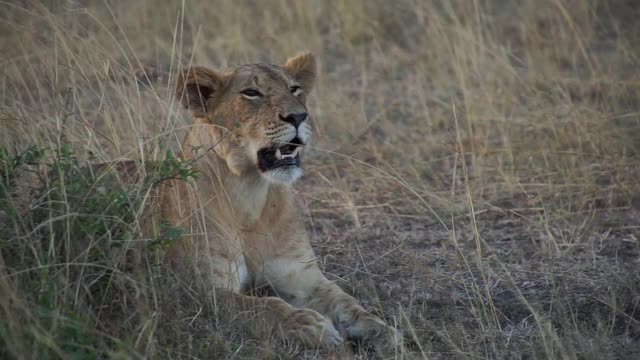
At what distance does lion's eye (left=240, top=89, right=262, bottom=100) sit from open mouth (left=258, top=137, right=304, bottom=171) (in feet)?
0.90

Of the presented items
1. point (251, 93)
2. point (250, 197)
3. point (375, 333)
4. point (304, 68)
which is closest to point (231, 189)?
point (250, 197)

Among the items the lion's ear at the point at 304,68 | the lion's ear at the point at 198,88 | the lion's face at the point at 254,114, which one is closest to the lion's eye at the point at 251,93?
the lion's face at the point at 254,114

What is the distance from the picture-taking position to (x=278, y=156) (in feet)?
13.5

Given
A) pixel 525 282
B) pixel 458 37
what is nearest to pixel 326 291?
pixel 525 282

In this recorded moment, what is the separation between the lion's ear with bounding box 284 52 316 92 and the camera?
4699 mm

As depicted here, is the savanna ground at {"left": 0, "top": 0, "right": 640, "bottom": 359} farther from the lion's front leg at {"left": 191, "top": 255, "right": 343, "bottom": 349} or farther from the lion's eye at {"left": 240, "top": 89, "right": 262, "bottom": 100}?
the lion's eye at {"left": 240, "top": 89, "right": 262, "bottom": 100}

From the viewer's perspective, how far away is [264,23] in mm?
8195

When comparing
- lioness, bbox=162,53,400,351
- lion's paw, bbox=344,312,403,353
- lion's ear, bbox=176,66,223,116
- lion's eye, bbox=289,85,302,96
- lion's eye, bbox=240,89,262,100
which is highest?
lion's ear, bbox=176,66,223,116

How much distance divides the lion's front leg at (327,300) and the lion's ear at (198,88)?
788mm

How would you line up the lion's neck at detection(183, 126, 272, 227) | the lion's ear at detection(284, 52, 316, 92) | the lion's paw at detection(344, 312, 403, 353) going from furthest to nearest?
the lion's ear at detection(284, 52, 316, 92)
the lion's neck at detection(183, 126, 272, 227)
the lion's paw at detection(344, 312, 403, 353)

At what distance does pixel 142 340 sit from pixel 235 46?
15.5ft

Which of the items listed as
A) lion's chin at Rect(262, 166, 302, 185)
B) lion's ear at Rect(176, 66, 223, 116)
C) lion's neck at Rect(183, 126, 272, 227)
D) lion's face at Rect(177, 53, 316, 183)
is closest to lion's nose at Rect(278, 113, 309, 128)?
lion's face at Rect(177, 53, 316, 183)

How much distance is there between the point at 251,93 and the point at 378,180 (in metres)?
1.71

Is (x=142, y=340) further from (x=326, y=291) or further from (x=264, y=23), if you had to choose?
(x=264, y=23)
